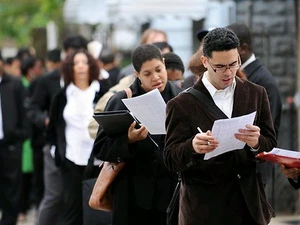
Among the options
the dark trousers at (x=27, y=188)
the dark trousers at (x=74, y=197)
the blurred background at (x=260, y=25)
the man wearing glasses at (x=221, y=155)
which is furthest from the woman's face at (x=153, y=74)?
the dark trousers at (x=27, y=188)

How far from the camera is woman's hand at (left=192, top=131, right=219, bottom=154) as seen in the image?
19.1 ft

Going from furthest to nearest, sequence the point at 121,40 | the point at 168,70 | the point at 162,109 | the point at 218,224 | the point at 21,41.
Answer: the point at 21,41 < the point at 121,40 < the point at 168,70 < the point at 162,109 < the point at 218,224

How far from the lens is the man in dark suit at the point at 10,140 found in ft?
41.2

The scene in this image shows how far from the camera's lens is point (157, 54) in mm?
7406

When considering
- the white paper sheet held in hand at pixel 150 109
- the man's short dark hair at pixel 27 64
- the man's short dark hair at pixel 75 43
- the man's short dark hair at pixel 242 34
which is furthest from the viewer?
the man's short dark hair at pixel 27 64

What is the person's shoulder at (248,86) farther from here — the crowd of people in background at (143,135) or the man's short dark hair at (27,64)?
→ the man's short dark hair at (27,64)

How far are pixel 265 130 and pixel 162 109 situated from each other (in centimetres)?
90

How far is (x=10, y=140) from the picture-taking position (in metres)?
12.6

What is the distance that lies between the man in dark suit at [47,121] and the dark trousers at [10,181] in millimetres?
1217

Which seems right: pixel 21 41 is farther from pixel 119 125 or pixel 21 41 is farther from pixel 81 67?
pixel 119 125

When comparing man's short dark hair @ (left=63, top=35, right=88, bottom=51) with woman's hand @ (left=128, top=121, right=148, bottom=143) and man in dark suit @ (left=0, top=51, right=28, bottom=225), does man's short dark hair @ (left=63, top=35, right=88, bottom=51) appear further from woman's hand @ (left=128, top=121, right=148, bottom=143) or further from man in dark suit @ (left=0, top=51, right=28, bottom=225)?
woman's hand @ (left=128, top=121, right=148, bottom=143)

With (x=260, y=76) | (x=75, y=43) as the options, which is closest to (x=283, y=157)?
(x=260, y=76)

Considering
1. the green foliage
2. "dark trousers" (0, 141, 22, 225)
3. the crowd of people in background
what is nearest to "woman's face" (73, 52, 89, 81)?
the crowd of people in background

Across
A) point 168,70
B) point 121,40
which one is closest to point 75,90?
point 168,70
